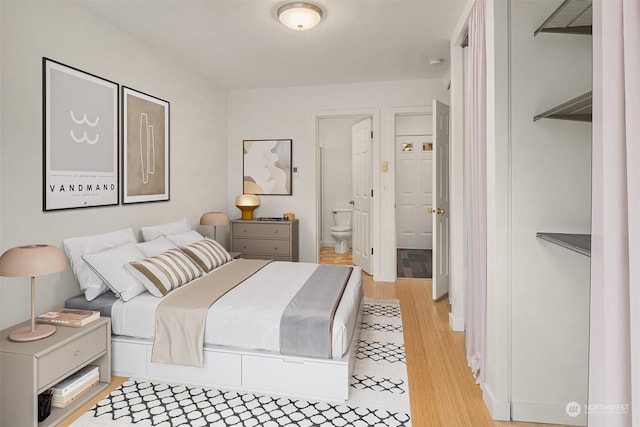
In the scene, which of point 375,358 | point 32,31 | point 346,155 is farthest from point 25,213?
point 346,155

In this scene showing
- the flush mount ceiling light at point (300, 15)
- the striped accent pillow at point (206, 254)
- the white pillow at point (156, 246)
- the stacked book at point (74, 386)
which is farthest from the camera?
the striped accent pillow at point (206, 254)

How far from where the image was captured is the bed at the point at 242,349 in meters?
2.17

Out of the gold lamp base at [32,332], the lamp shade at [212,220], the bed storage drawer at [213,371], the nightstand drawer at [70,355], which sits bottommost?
the bed storage drawer at [213,371]

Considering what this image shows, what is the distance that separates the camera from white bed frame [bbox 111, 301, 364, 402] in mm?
2158

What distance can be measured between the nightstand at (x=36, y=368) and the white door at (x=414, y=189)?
575 centimetres

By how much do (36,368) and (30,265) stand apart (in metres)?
0.51

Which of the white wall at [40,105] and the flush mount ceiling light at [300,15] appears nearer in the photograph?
the white wall at [40,105]

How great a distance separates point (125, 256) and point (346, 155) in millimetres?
5285

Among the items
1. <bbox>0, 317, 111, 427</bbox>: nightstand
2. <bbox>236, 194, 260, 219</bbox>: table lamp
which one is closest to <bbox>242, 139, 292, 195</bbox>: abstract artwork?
<bbox>236, 194, 260, 219</bbox>: table lamp

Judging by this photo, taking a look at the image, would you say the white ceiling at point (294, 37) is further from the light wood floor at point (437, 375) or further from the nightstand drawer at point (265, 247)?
the light wood floor at point (437, 375)

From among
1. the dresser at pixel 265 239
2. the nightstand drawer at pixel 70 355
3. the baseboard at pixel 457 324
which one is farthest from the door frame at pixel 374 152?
the nightstand drawer at pixel 70 355

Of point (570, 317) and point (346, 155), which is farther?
point (346, 155)

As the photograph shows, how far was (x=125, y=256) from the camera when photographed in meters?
2.67

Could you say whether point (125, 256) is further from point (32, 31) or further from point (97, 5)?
point (97, 5)
